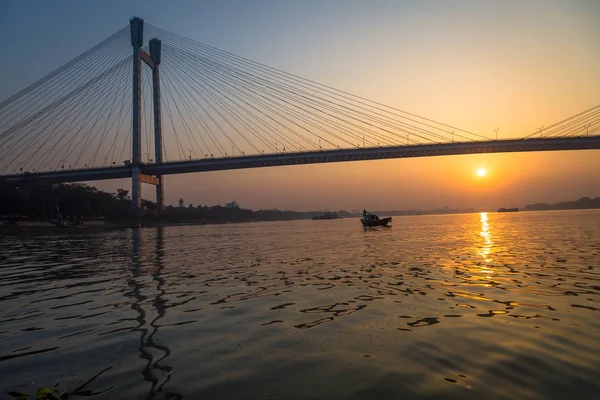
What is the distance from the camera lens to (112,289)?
37.0ft

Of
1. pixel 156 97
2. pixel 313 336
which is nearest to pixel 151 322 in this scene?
pixel 313 336

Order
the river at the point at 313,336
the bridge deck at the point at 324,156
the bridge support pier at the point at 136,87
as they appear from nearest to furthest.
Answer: the river at the point at 313,336, the bridge deck at the point at 324,156, the bridge support pier at the point at 136,87

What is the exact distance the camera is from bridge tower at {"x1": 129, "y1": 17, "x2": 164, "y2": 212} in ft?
243

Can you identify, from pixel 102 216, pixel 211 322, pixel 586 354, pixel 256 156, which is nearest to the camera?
pixel 586 354

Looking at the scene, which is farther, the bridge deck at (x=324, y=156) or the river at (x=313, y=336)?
the bridge deck at (x=324, y=156)

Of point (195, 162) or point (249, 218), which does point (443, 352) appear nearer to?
point (195, 162)

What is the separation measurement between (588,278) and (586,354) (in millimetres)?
7235

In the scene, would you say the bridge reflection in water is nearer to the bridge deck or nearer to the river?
the river

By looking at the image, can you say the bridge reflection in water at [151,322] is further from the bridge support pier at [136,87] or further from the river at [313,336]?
the bridge support pier at [136,87]

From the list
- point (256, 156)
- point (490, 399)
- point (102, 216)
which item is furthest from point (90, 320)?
point (102, 216)

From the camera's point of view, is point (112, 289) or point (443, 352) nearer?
point (443, 352)

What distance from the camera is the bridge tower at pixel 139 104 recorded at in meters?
74.1

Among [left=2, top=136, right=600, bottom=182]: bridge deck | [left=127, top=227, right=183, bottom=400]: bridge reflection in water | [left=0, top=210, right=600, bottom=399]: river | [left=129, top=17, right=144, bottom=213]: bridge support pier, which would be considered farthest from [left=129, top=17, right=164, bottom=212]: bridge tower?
[left=0, top=210, right=600, bottom=399]: river

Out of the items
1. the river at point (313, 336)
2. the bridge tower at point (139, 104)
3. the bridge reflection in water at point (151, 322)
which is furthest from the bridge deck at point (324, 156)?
the bridge reflection in water at point (151, 322)
